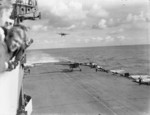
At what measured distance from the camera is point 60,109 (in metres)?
12.8

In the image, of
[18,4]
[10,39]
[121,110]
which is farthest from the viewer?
[121,110]

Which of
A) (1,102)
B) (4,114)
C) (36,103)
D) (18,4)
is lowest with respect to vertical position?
(36,103)

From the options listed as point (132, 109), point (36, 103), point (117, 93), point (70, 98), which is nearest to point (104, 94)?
point (117, 93)

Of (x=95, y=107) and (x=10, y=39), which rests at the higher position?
(x=10, y=39)

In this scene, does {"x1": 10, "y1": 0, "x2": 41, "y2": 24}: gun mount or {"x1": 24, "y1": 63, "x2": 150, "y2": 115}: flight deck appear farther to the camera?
{"x1": 24, "y1": 63, "x2": 150, "y2": 115}: flight deck

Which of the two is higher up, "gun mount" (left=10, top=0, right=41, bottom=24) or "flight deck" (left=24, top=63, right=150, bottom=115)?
"gun mount" (left=10, top=0, right=41, bottom=24)

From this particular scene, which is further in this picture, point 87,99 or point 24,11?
point 87,99

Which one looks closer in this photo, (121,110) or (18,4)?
(18,4)

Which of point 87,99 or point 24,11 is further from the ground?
point 24,11

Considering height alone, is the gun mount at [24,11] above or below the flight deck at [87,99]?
above

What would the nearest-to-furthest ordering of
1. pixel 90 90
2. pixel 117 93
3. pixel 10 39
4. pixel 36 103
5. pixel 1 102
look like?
pixel 10 39 < pixel 1 102 < pixel 36 103 < pixel 117 93 < pixel 90 90

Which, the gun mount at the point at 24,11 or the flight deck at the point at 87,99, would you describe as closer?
the gun mount at the point at 24,11

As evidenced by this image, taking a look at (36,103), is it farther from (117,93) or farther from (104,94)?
(117,93)

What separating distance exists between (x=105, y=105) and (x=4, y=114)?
28.4 ft
